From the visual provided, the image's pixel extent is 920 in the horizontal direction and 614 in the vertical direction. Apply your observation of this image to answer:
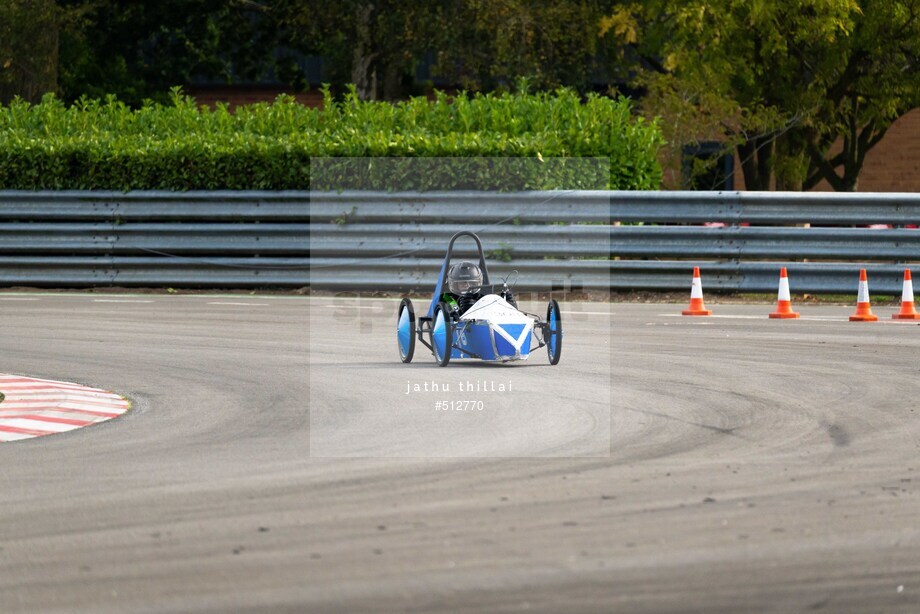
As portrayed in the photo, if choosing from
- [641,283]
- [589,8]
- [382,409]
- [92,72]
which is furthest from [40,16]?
[382,409]

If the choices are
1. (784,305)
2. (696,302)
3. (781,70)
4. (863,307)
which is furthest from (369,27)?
(863,307)

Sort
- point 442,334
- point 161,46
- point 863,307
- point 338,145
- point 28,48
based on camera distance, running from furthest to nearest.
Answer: point 161,46, point 28,48, point 338,145, point 863,307, point 442,334

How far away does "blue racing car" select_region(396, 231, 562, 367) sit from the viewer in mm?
12711

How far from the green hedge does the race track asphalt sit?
7057 mm

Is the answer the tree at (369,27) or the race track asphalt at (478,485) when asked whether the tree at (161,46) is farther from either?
the race track asphalt at (478,485)

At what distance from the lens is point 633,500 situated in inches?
302

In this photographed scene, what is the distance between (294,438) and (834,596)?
439 centimetres

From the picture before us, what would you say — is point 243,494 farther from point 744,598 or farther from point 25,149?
point 25,149

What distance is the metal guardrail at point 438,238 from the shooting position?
20.0m

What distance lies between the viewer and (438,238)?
20.8 metres

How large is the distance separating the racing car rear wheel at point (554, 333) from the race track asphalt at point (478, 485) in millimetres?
119

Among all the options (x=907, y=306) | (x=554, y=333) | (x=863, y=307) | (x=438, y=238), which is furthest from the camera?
(x=438, y=238)

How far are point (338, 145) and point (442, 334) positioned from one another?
910 centimetres

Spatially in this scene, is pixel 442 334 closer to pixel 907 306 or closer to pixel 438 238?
pixel 907 306
